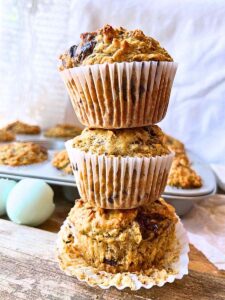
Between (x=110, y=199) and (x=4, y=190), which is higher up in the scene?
(x=110, y=199)

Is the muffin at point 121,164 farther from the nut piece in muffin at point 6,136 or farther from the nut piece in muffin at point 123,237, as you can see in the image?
the nut piece in muffin at point 6,136

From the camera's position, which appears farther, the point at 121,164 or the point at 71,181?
the point at 71,181

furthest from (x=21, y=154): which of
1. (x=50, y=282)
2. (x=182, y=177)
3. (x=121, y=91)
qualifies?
(x=121, y=91)

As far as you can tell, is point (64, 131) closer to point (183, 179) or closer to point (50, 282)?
point (183, 179)

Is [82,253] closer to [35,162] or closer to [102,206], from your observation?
[102,206]

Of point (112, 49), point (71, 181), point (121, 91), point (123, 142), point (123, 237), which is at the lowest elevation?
point (71, 181)

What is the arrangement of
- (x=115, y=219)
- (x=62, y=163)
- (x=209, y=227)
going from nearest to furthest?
1. (x=115, y=219)
2. (x=209, y=227)
3. (x=62, y=163)

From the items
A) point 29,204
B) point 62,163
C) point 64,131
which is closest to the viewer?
point 29,204

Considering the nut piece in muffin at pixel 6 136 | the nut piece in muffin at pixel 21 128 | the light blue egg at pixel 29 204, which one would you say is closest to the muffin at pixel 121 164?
the light blue egg at pixel 29 204
